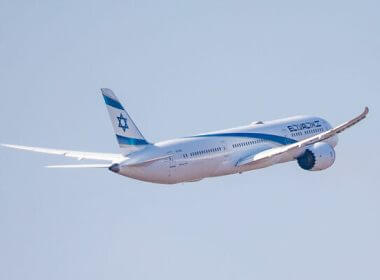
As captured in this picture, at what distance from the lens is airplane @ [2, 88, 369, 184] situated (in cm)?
8825

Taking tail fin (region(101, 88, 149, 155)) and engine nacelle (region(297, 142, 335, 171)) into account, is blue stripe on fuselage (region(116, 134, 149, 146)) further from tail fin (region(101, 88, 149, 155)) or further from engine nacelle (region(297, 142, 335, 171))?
engine nacelle (region(297, 142, 335, 171))

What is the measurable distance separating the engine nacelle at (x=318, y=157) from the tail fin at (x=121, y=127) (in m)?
17.2

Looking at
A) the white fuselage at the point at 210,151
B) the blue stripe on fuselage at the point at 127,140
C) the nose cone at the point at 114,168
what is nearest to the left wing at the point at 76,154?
the blue stripe on fuselage at the point at 127,140

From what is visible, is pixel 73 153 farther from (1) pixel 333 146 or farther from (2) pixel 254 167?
(1) pixel 333 146

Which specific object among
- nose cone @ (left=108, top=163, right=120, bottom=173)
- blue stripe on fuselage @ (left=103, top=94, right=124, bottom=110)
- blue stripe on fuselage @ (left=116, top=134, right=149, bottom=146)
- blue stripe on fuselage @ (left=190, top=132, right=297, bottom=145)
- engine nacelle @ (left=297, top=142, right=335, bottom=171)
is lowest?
nose cone @ (left=108, top=163, right=120, bottom=173)

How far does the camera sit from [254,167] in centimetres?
9575

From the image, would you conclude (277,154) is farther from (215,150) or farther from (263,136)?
(215,150)

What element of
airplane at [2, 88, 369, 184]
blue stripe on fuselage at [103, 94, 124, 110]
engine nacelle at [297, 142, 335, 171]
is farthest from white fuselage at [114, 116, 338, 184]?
blue stripe on fuselage at [103, 94, 124, 110]

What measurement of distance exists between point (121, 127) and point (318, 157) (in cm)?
1909

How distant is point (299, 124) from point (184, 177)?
16390 mm

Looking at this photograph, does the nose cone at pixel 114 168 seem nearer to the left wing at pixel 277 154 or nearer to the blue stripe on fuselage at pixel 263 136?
the blue stripe on fuselage at pixel 263 136

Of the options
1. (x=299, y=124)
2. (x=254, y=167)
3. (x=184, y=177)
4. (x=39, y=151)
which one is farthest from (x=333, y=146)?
(x=39, y=151)

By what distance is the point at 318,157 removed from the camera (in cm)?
9825

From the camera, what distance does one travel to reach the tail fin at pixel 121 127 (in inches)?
3482
